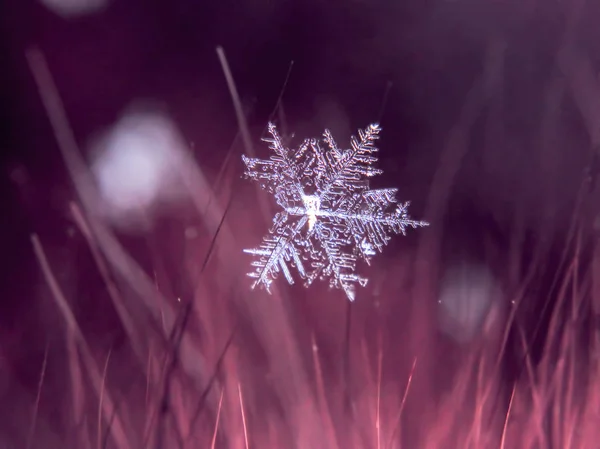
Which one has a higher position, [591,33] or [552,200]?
[591,33]

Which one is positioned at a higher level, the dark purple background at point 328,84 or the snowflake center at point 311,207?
the dark purple background at point 328,84

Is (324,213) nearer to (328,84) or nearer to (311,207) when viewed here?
(311,207)

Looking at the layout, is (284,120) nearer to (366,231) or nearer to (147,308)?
(366,231)

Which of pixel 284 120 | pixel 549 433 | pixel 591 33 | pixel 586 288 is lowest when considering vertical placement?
pixel 549 433

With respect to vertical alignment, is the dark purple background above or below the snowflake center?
above

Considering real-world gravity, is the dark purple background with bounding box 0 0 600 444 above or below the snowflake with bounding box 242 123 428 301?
above

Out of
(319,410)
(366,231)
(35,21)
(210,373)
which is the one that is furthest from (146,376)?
(35,21)
